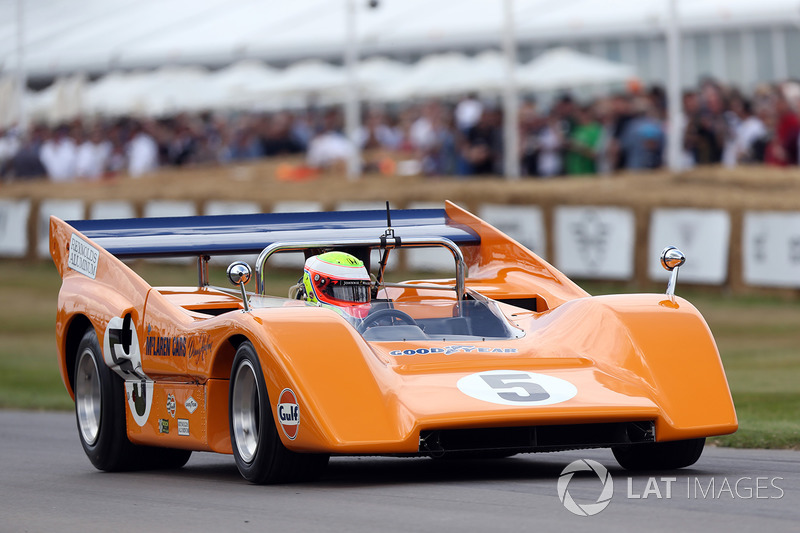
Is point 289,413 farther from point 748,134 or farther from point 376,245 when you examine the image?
point 748,134

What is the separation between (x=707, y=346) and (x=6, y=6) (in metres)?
49.2

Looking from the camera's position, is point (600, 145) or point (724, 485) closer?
point (724, 485)

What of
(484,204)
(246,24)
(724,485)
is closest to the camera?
(724,485)

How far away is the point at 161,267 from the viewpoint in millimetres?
27297

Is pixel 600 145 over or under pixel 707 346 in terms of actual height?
over

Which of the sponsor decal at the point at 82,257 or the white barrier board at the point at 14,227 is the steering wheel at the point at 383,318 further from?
the white barrier board at the point at 14,227

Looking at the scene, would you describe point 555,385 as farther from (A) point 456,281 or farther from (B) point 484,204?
(B) point 484,204

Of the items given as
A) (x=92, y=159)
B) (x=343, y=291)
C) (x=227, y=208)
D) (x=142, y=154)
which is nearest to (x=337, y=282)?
(x=343, y=291)

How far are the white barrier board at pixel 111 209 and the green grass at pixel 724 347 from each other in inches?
43.5

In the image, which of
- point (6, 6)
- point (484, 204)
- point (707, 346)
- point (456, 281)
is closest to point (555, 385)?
point (707, 346)

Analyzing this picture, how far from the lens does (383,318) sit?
8.18 metres

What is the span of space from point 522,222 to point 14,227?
11.5m

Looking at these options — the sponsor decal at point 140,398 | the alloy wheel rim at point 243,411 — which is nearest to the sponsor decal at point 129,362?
the sponsor decal at point 140,398

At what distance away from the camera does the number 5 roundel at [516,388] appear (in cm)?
717
